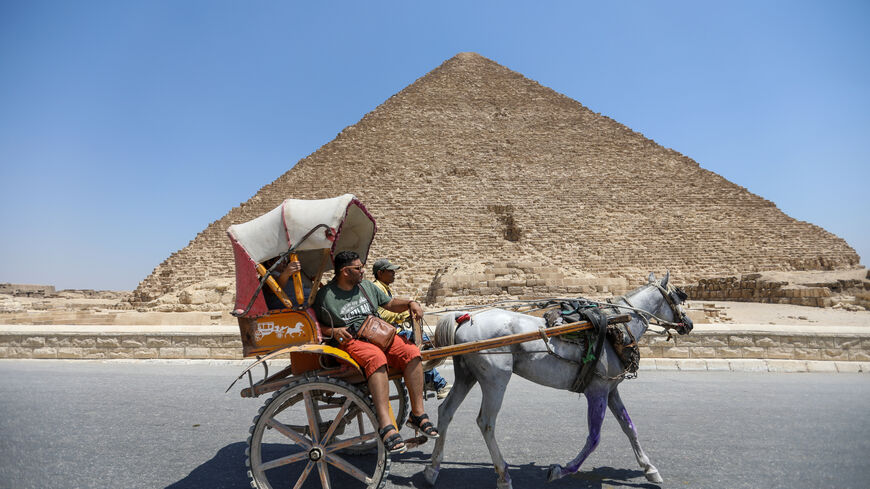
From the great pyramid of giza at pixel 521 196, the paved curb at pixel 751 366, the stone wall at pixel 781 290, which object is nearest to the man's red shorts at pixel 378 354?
the paved curb at pixel 751 366

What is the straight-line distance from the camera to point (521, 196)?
179 ft

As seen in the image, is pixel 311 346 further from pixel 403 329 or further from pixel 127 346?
pixel 127 346

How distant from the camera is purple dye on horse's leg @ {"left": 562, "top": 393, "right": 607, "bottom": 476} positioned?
3.01 metres

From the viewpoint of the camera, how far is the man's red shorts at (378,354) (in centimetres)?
282

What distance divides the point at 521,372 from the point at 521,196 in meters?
52.1

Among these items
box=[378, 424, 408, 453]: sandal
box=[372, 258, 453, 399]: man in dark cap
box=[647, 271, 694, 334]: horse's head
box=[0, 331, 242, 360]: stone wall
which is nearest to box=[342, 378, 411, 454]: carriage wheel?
box=[372, 258, 453, 399]: man in dark cap

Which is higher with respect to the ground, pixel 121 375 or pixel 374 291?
pixel 374 291

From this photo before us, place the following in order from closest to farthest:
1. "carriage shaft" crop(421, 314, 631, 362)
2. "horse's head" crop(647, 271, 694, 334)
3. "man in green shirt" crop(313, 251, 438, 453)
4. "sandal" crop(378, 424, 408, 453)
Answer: "sandal" crop(378, 424, 408, 453) → "man in green shirt" crop(313, 251, 438, 453) → "carriage shaft" crop(421, 314, 631, 362) → "horse's head" crop(647, 271, 694, 334)

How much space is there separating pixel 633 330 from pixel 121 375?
Answer: 6.04m

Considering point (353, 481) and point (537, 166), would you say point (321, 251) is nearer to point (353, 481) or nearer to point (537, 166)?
point (353, 481)

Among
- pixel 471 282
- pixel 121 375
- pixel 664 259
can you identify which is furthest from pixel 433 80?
pixel 121 375

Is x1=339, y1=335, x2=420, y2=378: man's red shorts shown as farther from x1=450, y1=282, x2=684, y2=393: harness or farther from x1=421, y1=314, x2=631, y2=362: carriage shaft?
x1=450, y1=282, x2=684, y2=393: harness

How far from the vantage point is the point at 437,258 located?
47094 millimetres

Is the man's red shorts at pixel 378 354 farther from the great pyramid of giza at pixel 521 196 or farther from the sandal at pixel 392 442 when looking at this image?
the great pyramid of giza at pixel 521 196
